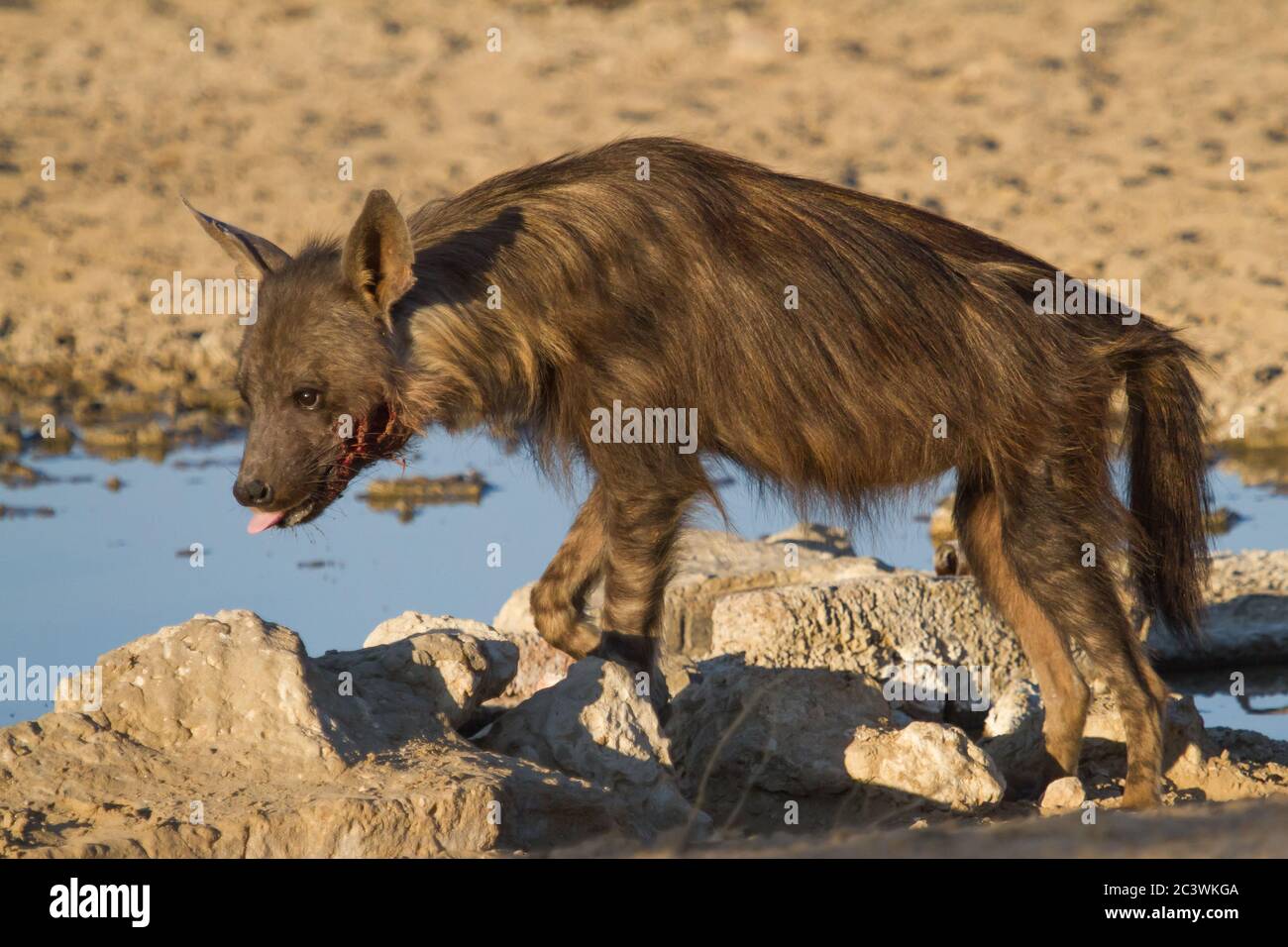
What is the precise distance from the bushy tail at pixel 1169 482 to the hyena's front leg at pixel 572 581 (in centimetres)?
177

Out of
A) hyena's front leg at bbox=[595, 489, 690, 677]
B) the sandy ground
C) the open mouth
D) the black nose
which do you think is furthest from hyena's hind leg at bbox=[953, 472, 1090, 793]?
the sandy ground

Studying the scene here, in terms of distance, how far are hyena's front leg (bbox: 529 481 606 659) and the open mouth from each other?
25.8 inches

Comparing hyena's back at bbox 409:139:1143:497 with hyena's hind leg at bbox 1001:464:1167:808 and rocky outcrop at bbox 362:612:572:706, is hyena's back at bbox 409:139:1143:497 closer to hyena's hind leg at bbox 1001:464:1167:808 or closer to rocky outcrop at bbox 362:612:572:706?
hyena's hind leg at bbox 1001:464:1167:808

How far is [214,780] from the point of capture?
5023 mm

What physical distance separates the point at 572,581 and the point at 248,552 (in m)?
3.86

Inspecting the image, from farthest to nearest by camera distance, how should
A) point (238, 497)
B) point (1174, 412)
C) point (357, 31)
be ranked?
point (357, 31) < point (1174, 412) < point (238, 497)

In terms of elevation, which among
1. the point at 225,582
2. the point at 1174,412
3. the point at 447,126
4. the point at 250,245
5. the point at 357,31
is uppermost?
the point at 357,31

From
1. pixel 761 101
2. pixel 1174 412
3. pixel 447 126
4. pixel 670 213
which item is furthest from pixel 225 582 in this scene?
pixel 761 101

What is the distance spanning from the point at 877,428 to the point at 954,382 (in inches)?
10.8

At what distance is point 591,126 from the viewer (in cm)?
1619

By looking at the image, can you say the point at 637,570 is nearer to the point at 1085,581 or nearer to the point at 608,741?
the point at 608,741

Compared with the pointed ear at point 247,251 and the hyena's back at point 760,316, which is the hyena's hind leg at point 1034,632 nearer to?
the hyena's back at point 760,316
